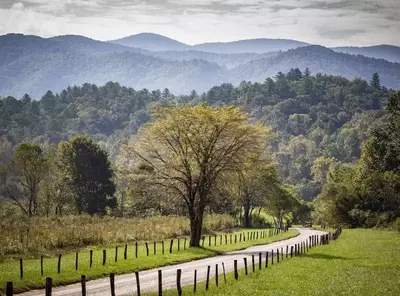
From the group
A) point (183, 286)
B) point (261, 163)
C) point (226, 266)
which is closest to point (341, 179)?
point (261, 163)

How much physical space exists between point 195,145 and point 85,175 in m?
51.5

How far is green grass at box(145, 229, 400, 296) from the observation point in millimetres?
29438

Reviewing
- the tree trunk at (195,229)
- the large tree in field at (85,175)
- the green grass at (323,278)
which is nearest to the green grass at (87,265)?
the tree trunk at (195,229)

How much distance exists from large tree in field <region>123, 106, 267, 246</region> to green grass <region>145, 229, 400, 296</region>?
12.1 metres

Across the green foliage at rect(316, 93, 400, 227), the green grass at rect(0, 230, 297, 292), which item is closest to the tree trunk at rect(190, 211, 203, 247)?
the green grass at rect(0, 230, 297, 292)

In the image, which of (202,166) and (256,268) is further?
(202,166)

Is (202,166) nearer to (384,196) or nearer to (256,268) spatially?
(256,268)

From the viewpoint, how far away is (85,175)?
339 ft

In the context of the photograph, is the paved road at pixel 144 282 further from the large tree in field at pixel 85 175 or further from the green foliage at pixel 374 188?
the large tree in field at pixel 85 175

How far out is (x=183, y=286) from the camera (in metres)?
31.1

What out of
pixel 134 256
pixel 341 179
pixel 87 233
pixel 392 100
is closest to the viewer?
pixel 134 256

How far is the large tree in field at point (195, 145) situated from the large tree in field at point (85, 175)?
48945 mm

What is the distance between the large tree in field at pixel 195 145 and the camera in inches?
2175

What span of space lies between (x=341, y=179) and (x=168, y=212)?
39.2 meters
